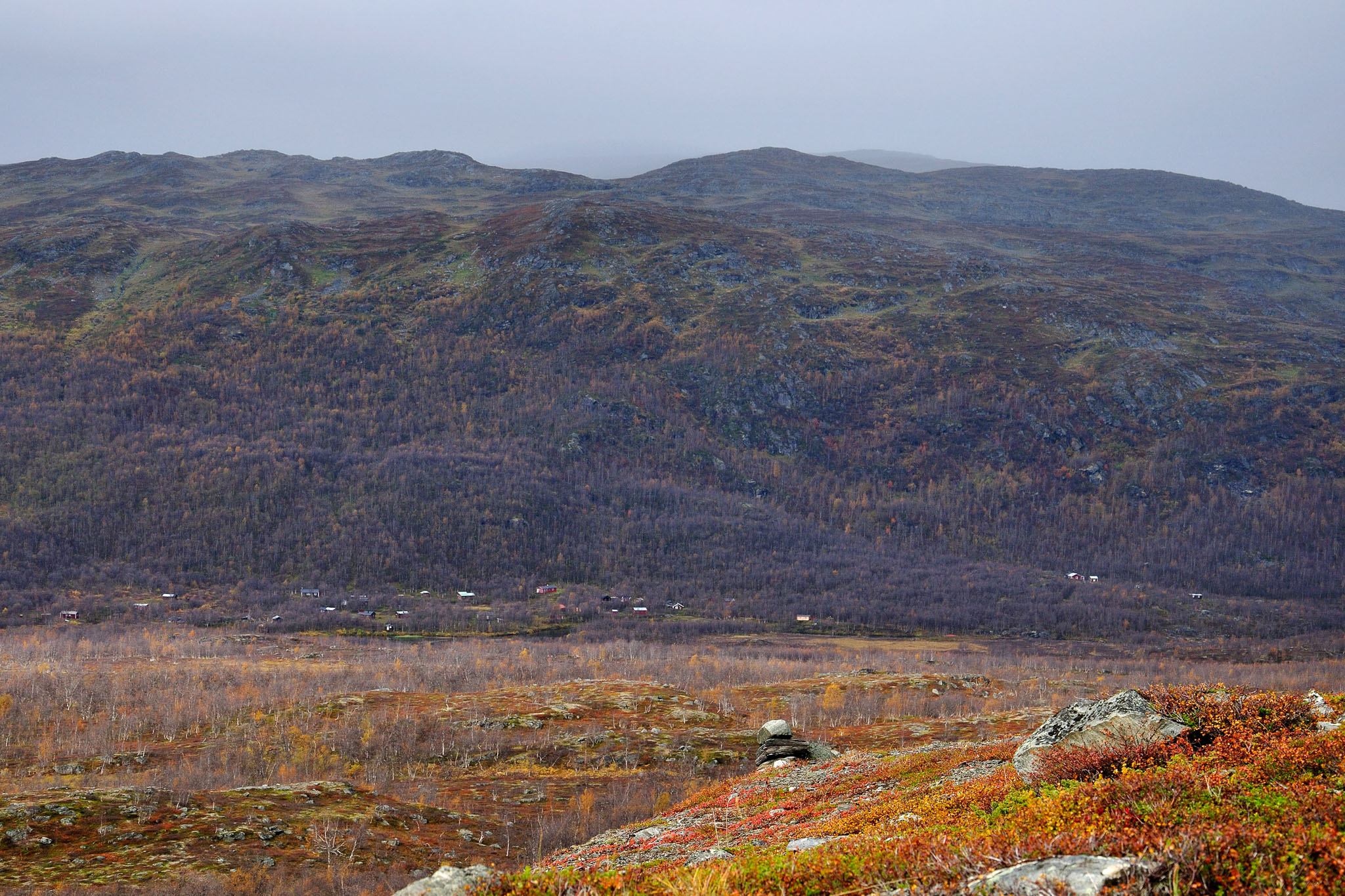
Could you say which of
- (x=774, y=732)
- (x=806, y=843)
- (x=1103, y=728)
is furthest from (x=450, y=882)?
(x=774, y=732)

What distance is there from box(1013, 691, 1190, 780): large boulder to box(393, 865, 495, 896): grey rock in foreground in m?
8.13

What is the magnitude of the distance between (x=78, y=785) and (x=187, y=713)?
11548mm

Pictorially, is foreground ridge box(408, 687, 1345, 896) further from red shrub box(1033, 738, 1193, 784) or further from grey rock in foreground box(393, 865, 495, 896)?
grey rock in foreground box(393, 865, 495, 896)

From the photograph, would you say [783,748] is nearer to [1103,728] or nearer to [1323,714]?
[1103,728]

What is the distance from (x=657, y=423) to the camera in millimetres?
136750

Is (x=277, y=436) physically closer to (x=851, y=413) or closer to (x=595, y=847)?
(x=851, y=413)

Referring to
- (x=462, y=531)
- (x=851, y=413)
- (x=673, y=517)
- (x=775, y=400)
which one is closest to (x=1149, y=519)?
(x=851, y=413)

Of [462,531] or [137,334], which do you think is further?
[137,334]

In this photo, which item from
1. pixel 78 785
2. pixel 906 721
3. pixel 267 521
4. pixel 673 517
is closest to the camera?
pixel 78 785

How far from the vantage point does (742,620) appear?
287ft

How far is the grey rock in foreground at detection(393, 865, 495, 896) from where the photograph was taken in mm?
6793

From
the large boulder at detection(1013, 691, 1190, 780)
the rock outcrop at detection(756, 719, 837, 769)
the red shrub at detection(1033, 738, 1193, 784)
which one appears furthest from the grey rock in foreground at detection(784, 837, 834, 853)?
the rock outcrop at detection(756, 719, 837, 769)

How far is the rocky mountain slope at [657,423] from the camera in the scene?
3782 inches

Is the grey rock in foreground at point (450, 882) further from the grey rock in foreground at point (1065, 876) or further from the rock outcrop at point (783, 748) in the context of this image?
the rock outcrop at point (783, 748)
